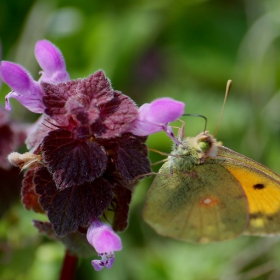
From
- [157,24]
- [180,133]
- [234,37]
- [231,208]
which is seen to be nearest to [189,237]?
[231,208]

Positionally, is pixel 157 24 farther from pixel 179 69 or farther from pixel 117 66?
pixel 117 66

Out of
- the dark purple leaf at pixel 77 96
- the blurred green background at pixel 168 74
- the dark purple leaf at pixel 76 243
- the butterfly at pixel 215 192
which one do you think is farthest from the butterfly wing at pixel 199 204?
the blurred green background at pixel 168 74

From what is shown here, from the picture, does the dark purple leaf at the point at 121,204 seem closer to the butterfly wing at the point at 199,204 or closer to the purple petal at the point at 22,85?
the butterfly wing at the point at 199,204

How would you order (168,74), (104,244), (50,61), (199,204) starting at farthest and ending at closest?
(168,74) → (199,204) → (50,61) → (104,244)

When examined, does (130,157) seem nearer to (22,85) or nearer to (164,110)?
(164,110)

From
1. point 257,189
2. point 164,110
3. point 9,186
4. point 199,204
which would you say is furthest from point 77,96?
point 9,186

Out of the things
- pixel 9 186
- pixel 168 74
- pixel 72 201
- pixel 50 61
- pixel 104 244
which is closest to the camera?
pixel 104 244
